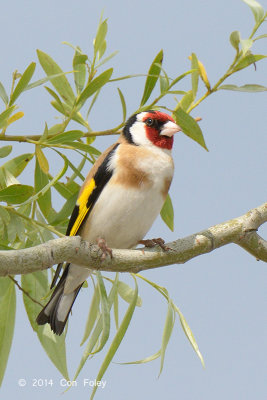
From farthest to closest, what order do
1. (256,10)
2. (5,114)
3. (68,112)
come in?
(68,112) → (256,10) → (5,114)

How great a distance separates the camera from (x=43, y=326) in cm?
369

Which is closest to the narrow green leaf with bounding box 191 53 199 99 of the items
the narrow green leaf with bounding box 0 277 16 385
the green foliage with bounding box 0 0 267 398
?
the green foliage with bounding box 0 0 267 398

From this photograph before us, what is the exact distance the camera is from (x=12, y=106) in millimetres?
2910

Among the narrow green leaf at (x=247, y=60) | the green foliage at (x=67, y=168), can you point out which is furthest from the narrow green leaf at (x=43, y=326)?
the narrow green leaf at (x=247, y=60)

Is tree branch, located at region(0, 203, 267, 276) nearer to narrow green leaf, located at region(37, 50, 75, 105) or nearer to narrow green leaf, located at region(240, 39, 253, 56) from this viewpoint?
narrow green leaf, located at region(240, 39, 253, 56)

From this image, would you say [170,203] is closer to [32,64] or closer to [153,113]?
[153,113]

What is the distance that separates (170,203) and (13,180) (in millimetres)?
967

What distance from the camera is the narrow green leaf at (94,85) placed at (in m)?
3.15

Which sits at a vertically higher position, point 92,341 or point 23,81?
point 23,81

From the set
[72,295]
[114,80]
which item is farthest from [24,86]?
[72,295]

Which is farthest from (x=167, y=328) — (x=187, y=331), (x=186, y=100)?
(x=186, y=100)

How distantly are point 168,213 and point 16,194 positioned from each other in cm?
104

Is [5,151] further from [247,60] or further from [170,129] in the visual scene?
[247,60]

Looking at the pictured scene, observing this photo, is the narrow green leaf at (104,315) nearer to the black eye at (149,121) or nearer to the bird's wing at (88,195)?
the bird's wing at (88,195)
